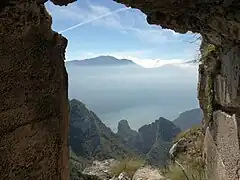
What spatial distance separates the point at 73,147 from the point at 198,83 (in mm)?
5125

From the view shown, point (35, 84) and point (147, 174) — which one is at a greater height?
point (35, 84)

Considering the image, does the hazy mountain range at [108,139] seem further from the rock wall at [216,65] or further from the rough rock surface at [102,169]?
the rock wall at [216,65]

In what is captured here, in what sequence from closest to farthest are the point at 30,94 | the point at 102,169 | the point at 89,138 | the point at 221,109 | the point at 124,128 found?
the point at 30,94 < the point at 221,109 < the point at 102,169 < the point at 89,138 < the point at 124,128

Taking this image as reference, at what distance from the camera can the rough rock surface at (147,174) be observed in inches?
224


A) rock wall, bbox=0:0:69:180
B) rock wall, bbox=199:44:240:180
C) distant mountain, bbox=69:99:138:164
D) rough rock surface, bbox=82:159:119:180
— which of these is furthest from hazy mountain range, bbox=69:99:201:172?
rock wall, bbox=0:0:69:180

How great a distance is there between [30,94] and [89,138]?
24.1 feet

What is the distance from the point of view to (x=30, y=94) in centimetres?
175

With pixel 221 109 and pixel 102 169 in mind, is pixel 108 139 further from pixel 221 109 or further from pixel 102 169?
pixel 221 109

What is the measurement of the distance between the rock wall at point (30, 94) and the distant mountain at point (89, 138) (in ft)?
20.4

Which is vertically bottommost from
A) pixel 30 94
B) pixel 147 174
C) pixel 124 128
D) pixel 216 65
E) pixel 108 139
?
pixel 147 174

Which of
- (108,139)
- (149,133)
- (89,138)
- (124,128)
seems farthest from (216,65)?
(124,128)

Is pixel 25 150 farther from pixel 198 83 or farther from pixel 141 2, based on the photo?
pixel 198 83

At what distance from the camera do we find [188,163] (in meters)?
5.04

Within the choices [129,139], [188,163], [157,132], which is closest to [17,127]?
[188,163]
